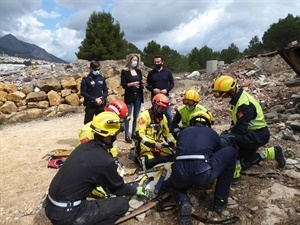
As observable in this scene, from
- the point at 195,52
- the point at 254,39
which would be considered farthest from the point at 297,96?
the point at 254,39

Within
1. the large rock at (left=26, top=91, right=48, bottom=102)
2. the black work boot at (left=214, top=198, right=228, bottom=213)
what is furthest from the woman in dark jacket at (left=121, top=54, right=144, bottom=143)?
the large rock at (left=26, top=91, right=48, bottom=102)

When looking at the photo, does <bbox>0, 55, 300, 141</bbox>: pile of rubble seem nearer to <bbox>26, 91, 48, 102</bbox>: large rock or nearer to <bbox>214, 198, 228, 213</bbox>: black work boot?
<bbox>26, 91, 48, 102</bbox>: large rock

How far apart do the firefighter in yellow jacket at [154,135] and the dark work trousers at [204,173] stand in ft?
3.99

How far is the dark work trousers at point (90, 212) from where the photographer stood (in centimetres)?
279

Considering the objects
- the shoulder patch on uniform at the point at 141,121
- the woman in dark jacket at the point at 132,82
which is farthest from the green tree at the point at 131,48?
the shoulder patch on uniform at the point at 141,121

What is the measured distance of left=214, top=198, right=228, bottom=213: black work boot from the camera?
3.29 metres

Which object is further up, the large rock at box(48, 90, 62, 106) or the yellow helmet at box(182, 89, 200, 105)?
the yellow helmet at box(182, 89, 200, 105)

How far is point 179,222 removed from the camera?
3.24m

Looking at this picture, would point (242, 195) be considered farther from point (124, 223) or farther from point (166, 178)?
point (124, 223)

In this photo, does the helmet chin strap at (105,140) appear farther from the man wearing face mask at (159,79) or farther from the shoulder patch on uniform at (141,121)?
the man wearing face mask at (159,79)

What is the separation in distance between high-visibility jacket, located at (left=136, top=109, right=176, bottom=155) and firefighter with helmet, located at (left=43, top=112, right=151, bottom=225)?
1494 millimetres

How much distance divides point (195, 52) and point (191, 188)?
113ft

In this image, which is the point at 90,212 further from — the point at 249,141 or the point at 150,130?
the point at 249,141

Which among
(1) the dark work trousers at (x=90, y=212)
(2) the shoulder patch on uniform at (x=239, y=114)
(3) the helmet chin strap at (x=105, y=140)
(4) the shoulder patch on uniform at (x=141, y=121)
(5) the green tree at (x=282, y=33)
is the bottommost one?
(1) the dark work trousers at (x=90, y=212)
